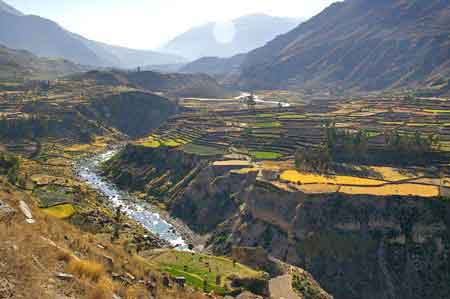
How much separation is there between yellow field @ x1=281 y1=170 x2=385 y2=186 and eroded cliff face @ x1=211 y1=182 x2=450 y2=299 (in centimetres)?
536

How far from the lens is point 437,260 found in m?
52.3

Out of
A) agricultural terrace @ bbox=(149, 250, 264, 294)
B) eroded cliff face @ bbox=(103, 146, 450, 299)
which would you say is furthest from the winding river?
agricultural terrace @ bbox=(149, 250, 264, 294)

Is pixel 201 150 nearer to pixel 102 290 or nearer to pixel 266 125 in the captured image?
pixel 266 125

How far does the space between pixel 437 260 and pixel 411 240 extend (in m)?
3.77

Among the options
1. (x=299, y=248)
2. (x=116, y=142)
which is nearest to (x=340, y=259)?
(x=299, y=248)

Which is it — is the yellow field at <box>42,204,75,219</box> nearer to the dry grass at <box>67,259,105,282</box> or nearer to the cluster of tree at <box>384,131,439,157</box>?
the dry grass at <box>67,259,105,282</box>

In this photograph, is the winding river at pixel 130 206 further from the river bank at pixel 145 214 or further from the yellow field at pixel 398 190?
the yellow field at pixel 398 190

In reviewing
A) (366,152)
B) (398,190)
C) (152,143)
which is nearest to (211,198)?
(366,152)

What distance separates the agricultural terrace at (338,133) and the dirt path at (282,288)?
69.2ft

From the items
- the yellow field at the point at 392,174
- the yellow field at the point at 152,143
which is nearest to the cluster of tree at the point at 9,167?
the yellow field at the point at 152,143

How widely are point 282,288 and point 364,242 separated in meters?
18.2

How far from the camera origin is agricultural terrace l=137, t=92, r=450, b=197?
6569cm

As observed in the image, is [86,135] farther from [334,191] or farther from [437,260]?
[437,260]

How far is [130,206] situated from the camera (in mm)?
85062
